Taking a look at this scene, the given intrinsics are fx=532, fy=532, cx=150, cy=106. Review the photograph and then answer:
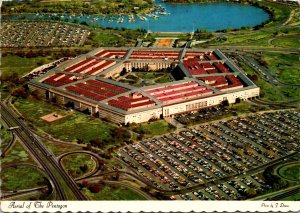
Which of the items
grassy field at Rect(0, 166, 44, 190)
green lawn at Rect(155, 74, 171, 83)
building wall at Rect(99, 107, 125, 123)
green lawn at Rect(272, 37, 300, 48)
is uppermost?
green lawn at Rect(272, 37, 300, 48)

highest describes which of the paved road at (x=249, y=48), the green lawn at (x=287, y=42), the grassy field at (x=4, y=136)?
the green lawn at (x=287, y=42)

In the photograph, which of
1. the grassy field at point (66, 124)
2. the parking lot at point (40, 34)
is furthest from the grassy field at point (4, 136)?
the parking lot at point (40, 34)

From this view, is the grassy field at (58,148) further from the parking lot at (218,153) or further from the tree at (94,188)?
the tree at (94,188)

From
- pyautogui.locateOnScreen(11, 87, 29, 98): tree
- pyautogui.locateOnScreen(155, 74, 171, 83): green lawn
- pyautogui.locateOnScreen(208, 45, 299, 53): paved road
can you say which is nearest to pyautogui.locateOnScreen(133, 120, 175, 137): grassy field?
pyautogui.locateOnScreen(155, 74, 171, 83): green lawn

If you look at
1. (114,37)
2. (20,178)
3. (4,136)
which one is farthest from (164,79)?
(20,178)

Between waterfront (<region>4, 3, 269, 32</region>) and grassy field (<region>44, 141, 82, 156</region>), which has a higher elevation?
waterfront (<region>4, 3, 269, 32</region>)

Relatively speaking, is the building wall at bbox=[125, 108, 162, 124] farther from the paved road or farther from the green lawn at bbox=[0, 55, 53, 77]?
the paved road
